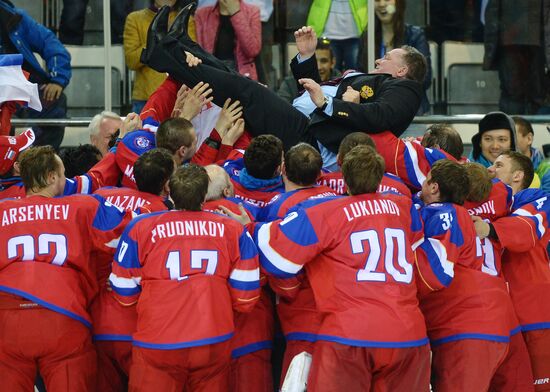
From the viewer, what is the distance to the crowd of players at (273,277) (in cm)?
498

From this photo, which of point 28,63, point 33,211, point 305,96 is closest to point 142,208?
point 33,211

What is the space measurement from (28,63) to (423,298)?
139 inches

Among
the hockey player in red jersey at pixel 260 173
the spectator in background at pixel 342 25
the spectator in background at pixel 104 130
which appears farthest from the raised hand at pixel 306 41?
the spectator in background at pixel 342 25

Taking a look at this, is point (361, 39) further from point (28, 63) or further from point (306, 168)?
point (306, 168)

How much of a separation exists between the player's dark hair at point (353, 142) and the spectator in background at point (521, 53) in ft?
10.2

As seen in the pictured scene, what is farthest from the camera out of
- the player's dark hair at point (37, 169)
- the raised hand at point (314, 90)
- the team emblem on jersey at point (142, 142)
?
the team emblem on jersey at point (142, 142)

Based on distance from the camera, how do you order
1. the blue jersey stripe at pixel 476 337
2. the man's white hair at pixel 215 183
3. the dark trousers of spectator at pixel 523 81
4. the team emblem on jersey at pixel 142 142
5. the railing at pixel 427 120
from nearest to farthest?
1. the blue jersey stripe at pixel 476 337
2. the man's white hair at pixel 215 183
3. the team emblem on jersey at pixel 142 142
4. the railing at pixel 427 120
5. the dark trousers of spectator at pixel 523 81

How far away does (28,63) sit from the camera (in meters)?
7.57

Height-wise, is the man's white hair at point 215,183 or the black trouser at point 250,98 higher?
the black trouser at point 250,98

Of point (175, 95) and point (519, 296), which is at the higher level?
point (175, 95)

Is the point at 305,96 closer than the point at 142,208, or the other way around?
the point at 142,208

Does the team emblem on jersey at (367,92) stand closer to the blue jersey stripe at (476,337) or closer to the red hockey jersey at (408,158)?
the red hockey jersey at (408,158)

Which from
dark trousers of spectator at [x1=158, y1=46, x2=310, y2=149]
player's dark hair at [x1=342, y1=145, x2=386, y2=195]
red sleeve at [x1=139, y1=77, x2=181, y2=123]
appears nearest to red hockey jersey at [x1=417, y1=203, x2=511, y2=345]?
player's dark hair at [x1=342, y1=145, x2=386, y2=195]

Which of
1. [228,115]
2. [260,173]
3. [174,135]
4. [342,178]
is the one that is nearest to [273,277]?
[260,173]
